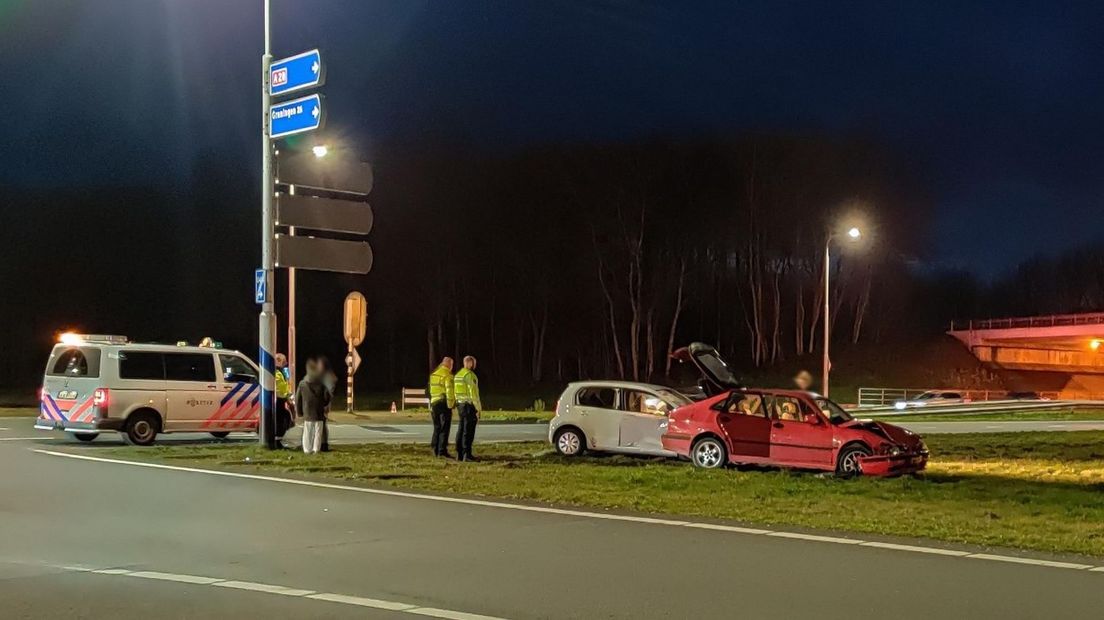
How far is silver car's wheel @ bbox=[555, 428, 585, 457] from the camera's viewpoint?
19.0 metres

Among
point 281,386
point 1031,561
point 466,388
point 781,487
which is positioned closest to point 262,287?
point 281,386

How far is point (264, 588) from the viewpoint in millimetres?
7922

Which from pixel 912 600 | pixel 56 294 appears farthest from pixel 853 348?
pixel 912 600

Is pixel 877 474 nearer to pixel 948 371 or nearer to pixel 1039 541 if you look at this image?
pixel 1039 541

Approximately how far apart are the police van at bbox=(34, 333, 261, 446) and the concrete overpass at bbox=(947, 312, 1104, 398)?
64.1 m

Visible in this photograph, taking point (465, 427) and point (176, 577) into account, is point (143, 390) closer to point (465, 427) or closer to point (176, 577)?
point (465, 427)

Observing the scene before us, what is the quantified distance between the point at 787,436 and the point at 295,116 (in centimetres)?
1006

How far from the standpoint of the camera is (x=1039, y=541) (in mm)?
10414

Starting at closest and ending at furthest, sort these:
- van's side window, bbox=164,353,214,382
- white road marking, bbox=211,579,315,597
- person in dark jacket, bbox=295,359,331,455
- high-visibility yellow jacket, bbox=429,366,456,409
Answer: white road marking, bbox=211,579,315,597 < high-visibility yellow jacket, bbox=429,366,456,409 < person in dark jacket, bbox=295,359,331,455 < van's side window, bbox=164,353,214,382

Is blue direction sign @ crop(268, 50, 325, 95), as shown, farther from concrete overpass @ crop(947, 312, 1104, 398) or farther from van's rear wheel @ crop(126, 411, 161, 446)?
concrete overpass @ crop(947, 312, 1104, 398)

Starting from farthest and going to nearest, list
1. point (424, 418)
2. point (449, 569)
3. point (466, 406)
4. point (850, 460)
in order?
point (424, 418) < point (466, 406) < point (850, 460) < point (449, 569)

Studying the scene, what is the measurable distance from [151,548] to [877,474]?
10540mm

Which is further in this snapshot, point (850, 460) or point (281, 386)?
point (281, 386)

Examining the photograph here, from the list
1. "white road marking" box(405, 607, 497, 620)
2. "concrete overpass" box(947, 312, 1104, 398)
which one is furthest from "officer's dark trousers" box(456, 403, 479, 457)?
"concrete overpass" box(947, 312, 1104, 398)
